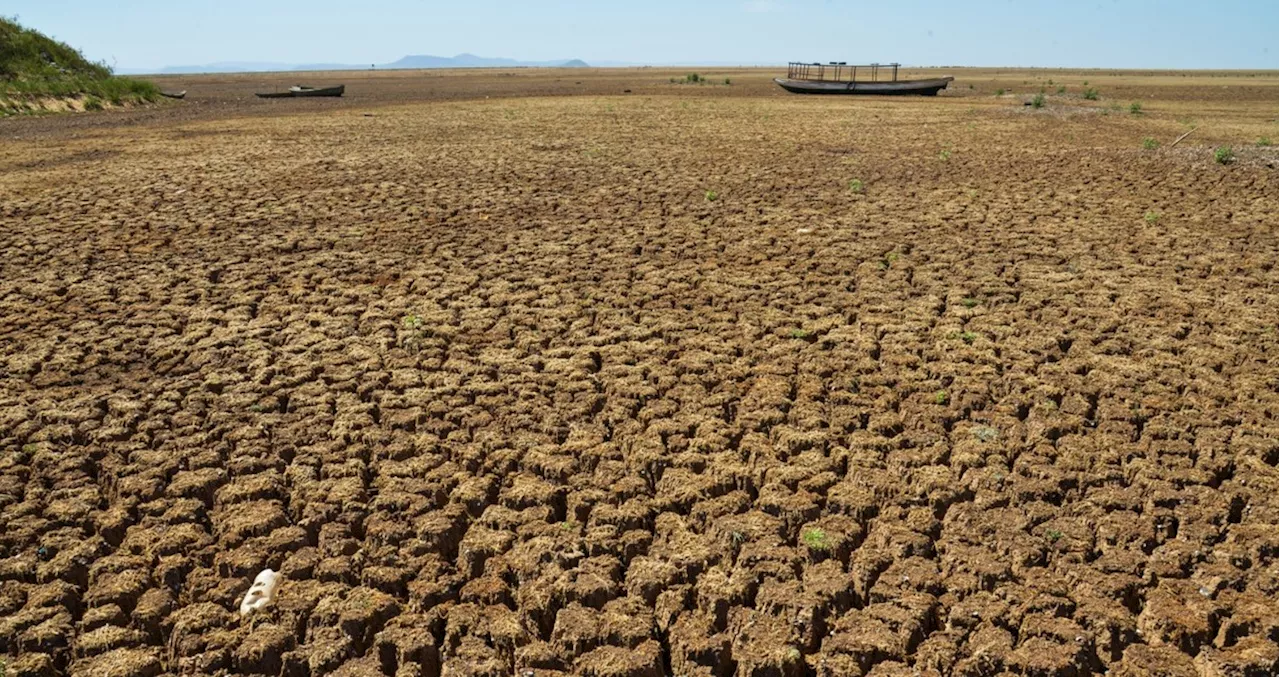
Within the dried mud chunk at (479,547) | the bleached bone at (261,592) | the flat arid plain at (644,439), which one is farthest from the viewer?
the dried mud chunk at (479,547)

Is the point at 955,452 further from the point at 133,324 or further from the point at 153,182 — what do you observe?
the point at 153,182

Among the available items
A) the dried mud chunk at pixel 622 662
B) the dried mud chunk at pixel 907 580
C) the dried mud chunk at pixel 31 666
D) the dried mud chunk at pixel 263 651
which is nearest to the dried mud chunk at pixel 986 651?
the dried mud chunk at pixel 907 580

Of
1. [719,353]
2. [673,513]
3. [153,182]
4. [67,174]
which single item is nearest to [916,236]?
[719,353]

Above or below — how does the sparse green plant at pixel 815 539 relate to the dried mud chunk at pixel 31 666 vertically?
above

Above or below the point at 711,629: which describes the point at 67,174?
above

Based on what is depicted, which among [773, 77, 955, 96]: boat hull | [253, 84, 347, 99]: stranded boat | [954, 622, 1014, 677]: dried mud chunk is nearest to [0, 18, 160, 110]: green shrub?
[253, 84, 347, 99]: stranded boat

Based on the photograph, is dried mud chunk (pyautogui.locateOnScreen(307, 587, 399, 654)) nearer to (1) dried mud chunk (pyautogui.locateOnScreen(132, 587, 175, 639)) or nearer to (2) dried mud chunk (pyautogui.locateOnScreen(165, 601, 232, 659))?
(2) dried mud chunk (pyautogui.locateOnScreen(165, 601, 232, 659))

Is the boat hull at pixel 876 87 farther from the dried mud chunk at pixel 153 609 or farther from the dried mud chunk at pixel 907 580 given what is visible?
the dried mud chunk at pixel 153 609
